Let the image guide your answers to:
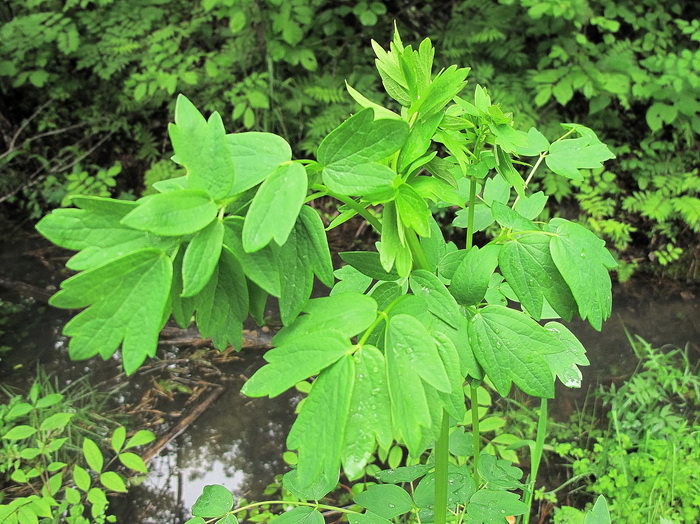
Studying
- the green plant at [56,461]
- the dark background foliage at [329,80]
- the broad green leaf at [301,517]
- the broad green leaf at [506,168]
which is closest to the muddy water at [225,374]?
the green plant at [56,461]

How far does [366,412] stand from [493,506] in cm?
62

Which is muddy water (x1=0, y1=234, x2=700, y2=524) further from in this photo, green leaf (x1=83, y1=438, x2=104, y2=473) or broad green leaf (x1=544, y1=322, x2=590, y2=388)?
broad green leaf (x1=544, y1=322, x2=590, y2=388)

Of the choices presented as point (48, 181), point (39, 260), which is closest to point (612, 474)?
point (39, 260)

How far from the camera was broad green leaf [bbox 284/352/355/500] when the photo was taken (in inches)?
24.1

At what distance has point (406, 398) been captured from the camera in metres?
0.64

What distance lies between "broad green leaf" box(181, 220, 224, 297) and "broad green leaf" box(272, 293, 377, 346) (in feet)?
0.53

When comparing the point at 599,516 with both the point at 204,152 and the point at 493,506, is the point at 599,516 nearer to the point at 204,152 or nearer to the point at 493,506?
the point at 493,506

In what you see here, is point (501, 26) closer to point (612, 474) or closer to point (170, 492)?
point (612, 474)

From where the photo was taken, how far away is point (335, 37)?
386 cm

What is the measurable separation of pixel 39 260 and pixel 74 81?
1.52 m

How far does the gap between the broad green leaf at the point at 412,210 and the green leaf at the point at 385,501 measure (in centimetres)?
67

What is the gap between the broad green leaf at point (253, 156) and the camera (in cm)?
62

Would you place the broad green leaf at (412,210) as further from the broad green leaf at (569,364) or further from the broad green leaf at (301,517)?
the broad green leaf at (301,517)

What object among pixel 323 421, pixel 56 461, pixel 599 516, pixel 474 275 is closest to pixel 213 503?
pixel 323 421
